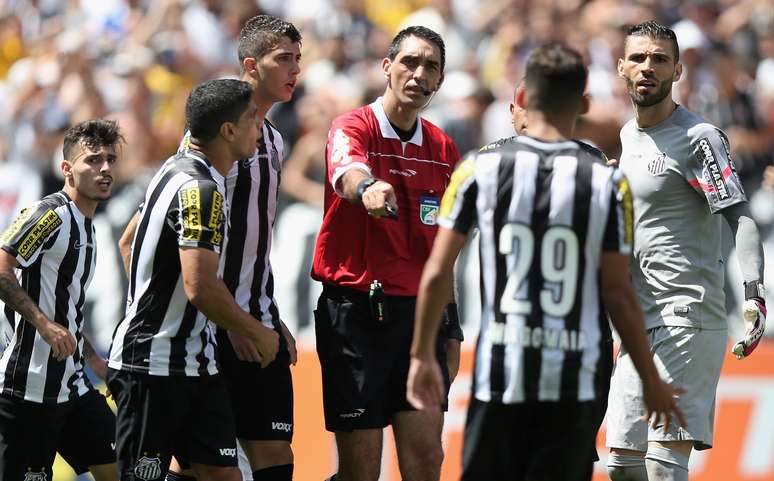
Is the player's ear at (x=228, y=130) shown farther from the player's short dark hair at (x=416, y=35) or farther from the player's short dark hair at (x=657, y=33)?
the player's short dark hair at (x=657, y=33)

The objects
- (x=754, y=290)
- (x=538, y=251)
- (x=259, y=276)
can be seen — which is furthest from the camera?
(x=259, y=276)

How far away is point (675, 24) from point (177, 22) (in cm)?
521

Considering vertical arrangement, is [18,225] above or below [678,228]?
below

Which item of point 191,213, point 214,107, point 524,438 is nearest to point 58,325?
point 191,213

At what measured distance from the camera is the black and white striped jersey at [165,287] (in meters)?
5.27

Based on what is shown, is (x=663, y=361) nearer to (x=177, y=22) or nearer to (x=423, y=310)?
(x=423, y=310)

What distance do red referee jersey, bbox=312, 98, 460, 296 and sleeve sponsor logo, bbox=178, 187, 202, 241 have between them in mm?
1080

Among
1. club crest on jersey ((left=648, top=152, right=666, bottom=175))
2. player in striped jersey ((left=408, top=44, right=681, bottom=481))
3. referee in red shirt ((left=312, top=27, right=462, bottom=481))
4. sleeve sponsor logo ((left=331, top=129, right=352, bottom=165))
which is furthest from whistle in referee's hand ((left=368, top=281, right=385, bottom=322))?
player in striped jersey ((left=408, top=44, right=681, bottom=481))

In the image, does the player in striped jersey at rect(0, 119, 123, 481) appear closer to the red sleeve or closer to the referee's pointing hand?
the red sleeve

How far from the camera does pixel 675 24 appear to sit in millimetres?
12242

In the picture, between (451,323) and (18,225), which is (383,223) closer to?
(451,323)

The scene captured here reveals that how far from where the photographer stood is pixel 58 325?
20.7ft

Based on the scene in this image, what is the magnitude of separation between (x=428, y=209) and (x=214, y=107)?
1372 mm

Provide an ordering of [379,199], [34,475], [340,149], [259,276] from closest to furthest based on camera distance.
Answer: [379,199] < [340,149] < [259,276] < [34,475]
